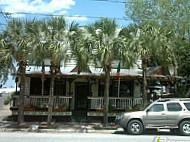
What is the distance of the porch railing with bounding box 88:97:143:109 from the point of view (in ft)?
59.1

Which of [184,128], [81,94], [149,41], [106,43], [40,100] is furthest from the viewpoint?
[81,94]

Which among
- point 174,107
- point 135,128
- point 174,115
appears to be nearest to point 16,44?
point 135,128

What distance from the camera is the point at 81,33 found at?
595 inches

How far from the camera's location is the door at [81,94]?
21.0 metres

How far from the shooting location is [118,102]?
1831 centimetres

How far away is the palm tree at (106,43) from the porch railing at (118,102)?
8.83 ft

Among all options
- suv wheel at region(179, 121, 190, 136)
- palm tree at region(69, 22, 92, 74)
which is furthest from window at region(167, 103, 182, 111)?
palm tree at region(69, 22, 92, 74)

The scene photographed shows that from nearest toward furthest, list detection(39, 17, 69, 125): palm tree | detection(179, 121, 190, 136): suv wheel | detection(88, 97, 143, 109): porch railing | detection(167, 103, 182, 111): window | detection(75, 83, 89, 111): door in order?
detection(179, 121, 190, 136): suv wheel < detection(167, 103, 182, 111): window < detection(39, 17, 69, 125): palm tree < detection(88, 97, 143, 109): porch railing < detection(75, 83, 89, 111): door

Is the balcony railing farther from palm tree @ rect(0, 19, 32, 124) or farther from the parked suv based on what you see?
the parked suv

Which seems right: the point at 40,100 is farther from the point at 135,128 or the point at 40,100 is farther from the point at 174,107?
the point at 174,107

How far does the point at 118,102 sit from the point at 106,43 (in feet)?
18.8

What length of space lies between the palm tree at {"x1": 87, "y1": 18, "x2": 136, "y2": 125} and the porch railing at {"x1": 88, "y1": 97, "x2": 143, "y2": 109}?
269 cm

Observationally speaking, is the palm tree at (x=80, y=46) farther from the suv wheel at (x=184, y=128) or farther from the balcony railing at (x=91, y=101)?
the suv wheel at (x=184, y=128)

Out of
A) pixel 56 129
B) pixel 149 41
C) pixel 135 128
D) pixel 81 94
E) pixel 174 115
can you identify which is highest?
pixel 149 41
